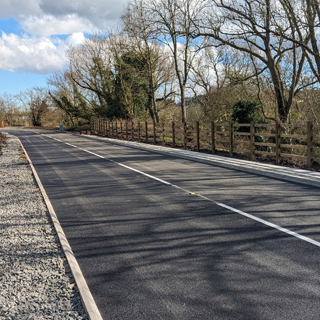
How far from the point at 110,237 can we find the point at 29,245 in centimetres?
126

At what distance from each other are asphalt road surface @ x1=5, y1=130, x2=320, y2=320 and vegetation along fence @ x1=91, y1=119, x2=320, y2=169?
310 cm

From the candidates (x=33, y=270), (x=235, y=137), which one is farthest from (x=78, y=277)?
(x=235, y=137)

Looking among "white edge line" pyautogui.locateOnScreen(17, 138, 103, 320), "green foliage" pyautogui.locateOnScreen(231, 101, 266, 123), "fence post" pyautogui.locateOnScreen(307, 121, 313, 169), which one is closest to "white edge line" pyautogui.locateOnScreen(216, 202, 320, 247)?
"white edge line" pyautogui.locateOnScreen(17, 138, 103, 320)

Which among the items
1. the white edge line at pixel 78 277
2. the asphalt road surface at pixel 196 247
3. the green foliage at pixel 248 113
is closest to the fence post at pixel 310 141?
the asphalt road surface at pixel 196 247

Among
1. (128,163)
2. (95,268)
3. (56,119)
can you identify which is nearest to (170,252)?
(95,268)

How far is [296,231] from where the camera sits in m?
5.35

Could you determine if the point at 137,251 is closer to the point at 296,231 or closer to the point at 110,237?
the point at 110,237

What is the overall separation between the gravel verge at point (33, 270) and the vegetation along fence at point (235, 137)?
29.5 feet

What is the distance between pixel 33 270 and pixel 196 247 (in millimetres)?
2266

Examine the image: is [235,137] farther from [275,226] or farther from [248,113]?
[275,226]

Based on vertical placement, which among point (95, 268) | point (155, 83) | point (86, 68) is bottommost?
point (95, 268)

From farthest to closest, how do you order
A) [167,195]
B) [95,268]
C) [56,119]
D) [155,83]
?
[56,119]
[155,83]
[167,195]
[95,268]

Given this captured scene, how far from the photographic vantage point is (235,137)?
67.7 feet

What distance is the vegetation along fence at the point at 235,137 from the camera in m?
12.1
